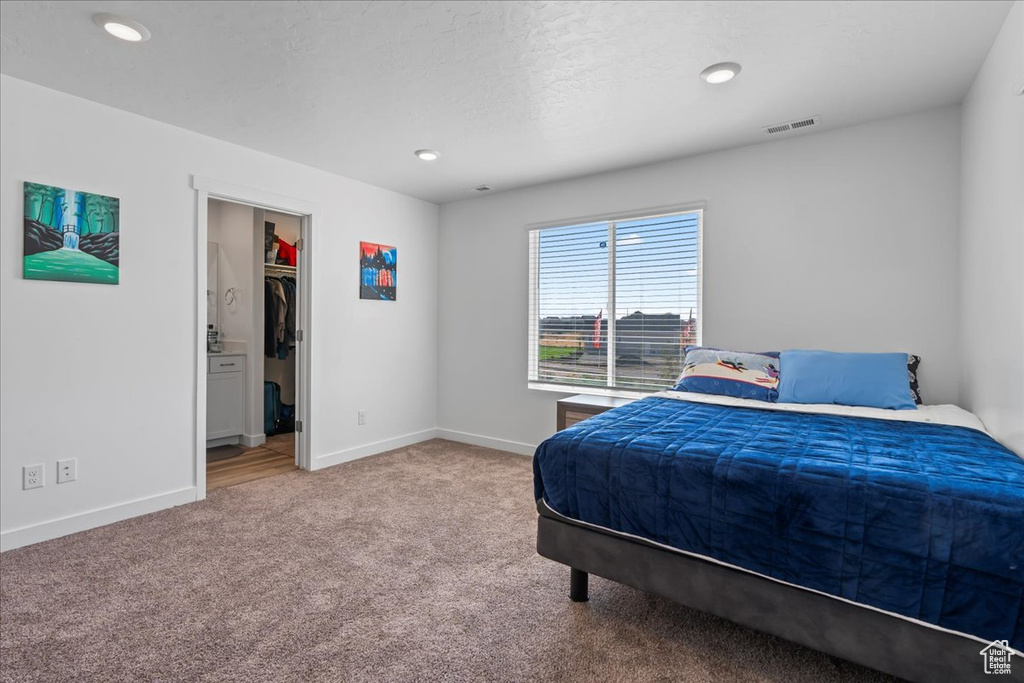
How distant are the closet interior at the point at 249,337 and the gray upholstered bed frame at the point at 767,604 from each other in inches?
123

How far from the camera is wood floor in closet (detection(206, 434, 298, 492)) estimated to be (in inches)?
149

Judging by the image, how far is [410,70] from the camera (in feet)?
8.09

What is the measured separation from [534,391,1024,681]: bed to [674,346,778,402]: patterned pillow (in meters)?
0.74

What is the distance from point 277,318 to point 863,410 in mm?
5253

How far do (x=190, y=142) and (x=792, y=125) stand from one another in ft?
12.8

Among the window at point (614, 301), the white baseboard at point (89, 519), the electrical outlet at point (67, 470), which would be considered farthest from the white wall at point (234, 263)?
the window at point (614, 301)

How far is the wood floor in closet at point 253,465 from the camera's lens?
3.78m

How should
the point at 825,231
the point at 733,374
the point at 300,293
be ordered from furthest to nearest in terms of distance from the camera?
the point at 300,293 → the point at 825,231 → the point at 733,374

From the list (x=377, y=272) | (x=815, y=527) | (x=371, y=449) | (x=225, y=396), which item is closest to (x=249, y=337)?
(x=225, y=396)

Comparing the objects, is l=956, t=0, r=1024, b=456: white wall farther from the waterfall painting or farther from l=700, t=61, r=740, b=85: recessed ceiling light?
the waterfall painting

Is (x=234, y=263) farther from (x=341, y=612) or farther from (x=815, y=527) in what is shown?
(x=815, y=527)

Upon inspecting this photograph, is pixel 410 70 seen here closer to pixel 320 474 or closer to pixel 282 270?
pixel 320 474

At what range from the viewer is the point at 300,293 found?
4.08 meters

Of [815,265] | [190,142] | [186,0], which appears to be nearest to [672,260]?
[815,265]
